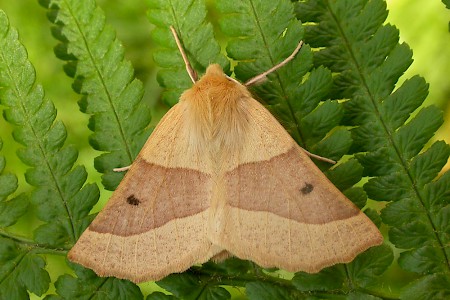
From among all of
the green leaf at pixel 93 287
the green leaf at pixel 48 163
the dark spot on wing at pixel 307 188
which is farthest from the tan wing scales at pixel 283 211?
the green leaf at pixel 48 163

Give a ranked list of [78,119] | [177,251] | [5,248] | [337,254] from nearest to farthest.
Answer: [337,254], [177,251], [5,248], [78,119]

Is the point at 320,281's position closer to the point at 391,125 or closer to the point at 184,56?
the point at 391,125

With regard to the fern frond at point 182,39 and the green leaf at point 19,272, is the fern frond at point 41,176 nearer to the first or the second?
the green leaf at point 19,272

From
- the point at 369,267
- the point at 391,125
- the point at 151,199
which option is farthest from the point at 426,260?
the point at 151,199

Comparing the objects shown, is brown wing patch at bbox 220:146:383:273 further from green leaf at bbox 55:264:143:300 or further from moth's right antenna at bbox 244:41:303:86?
green leaf at bbox 55:264:143:300

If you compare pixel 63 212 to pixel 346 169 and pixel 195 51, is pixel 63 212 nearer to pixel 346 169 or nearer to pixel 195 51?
pixel 195 51

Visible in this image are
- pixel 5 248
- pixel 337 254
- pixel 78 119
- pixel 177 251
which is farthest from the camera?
pixel 78 119

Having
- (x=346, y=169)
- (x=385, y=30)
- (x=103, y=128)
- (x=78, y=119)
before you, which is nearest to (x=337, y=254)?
(x=346, y=169)
